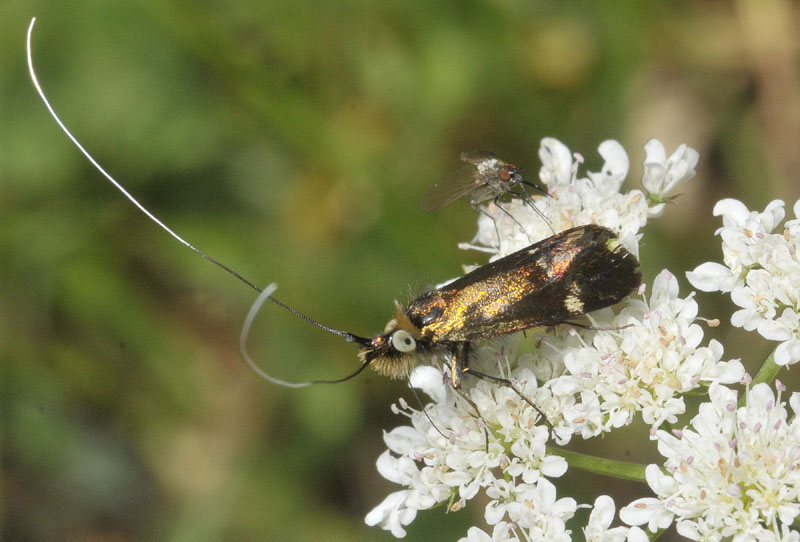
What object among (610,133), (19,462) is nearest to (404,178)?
(610,133)

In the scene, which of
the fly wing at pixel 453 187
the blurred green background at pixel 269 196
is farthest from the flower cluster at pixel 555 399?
the blurred green background at pixel 269 196

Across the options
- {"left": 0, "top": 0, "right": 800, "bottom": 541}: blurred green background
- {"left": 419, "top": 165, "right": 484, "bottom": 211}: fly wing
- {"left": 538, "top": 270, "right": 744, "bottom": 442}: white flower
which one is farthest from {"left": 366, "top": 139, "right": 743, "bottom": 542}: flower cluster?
{"left": 0, "top": 0, "right": 800, "bottom": 541}: blurred green background

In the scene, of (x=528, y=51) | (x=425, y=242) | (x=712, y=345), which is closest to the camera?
(x=712, y=345)

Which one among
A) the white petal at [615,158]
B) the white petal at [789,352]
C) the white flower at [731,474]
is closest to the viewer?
the white flower at [731,474]

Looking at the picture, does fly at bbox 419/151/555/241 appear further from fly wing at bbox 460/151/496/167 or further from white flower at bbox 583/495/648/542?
white flower at bbox 583/495/648/542

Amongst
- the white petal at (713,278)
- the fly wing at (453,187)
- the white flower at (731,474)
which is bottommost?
the white flower at (731,474)

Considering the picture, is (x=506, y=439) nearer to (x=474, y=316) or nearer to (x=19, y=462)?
(x=474, y=316)

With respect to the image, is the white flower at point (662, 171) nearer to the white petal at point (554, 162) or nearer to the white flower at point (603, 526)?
the white petal at point (554, 162)
